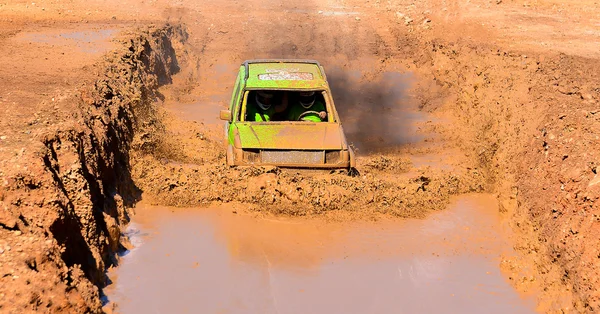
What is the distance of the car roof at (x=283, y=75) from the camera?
9852 mm

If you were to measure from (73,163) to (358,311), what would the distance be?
381 centimetres

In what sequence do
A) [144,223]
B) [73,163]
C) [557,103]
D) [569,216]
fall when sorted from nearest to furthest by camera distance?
[73,163], [569,216], [144,223], [557,103]

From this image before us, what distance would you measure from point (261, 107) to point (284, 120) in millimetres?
438

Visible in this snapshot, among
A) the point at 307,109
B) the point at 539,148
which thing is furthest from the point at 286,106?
the point at 539,148

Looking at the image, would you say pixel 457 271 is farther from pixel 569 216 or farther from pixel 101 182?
pixel 101 182

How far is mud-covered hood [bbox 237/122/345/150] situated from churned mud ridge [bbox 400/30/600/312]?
296 centimetres

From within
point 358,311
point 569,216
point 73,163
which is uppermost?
point 73,163

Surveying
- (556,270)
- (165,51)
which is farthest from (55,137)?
(165,51)

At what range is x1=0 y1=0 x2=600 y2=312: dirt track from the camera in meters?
6.91

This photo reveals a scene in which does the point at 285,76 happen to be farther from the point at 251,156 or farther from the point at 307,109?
the point at 251,156

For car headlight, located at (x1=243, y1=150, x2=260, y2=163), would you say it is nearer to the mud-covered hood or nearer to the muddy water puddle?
the mud-covered hood

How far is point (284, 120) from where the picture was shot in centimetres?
1041

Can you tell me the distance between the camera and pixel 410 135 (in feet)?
45.2

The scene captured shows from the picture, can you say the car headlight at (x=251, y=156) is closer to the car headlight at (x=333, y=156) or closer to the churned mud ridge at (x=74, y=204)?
the car headlight at (x=333, y=156)
